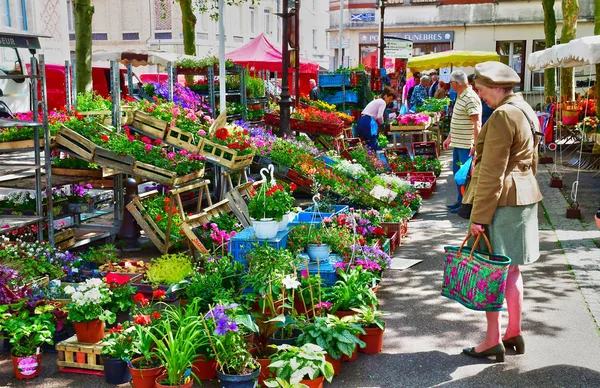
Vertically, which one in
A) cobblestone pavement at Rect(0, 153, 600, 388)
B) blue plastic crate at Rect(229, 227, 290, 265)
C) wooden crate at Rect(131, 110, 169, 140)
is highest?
wooden crate at Rect(131, 110, 169, 140)

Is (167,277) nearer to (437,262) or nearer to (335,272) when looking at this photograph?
(335,272)

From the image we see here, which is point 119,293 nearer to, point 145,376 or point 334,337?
point 145,376

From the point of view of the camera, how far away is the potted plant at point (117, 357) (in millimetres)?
4930

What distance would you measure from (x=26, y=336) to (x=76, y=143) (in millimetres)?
3184

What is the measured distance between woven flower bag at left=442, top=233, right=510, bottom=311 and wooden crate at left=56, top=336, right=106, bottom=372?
100 inches

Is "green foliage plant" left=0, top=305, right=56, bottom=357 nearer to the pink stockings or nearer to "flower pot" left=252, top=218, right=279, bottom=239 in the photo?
"flower pot" left=252, top=218, right=279, bottom=239

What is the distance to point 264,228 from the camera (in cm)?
634

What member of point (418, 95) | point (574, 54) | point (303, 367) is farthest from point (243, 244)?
point (418, 95)

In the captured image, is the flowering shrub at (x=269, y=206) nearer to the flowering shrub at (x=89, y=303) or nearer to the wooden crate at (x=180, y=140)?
the flowering shrub at (x=89, y=303)

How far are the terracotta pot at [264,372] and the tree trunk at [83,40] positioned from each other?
42.2 ft

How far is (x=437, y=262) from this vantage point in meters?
8.28

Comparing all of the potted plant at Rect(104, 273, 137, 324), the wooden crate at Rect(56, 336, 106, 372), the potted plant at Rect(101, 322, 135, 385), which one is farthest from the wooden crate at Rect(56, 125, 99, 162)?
the potted plant at Rect(101, 322, 135, 385)

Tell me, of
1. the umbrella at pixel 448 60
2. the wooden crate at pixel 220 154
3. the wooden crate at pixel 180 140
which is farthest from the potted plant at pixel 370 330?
the umbrella at pixel 448 60

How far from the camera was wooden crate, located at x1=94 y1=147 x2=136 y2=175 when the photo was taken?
7.86 m
